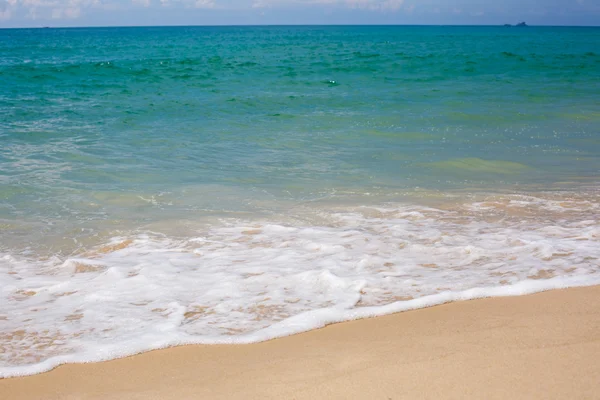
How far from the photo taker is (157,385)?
2947 millimetres

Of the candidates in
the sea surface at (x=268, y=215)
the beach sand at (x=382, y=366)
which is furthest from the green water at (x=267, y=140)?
the beach sand at (x=382, y=366)

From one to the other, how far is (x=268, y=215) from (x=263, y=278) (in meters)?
1.92

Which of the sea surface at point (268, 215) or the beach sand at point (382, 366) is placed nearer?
the beach sand at point (382, 366)

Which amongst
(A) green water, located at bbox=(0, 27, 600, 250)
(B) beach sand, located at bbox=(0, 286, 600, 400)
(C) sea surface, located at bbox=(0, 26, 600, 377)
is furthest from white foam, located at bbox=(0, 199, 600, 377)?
(A) green water, located at bbox=(0, 27, 600, 250)

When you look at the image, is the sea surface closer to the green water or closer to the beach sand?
the green water

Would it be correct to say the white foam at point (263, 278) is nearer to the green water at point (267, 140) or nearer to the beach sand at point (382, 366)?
the beach sand at point (382, 366)

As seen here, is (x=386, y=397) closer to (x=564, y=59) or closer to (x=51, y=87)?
(x=51, y=87)

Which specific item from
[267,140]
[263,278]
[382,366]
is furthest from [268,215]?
[267,140]

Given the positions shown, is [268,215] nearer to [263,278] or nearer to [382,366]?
[263,278]

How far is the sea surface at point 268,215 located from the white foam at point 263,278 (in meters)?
0.02

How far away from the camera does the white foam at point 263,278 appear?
11.7 feet

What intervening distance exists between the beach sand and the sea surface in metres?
0.19

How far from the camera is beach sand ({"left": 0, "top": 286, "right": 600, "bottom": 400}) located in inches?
109

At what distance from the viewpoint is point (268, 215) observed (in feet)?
20.5
